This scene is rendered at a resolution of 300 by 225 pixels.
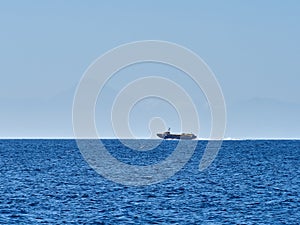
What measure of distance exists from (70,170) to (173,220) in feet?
197

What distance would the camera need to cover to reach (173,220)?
61250 mm


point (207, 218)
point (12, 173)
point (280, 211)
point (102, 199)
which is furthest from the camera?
point (12, 173)

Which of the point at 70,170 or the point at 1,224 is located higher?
the point at 70,170

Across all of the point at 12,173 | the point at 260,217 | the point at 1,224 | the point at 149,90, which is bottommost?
the point at 1,224

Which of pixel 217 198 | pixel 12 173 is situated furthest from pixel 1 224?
pixel 12 173

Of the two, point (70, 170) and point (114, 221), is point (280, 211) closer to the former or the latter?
point (114, 221)

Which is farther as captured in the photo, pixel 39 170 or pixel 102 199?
pixel 39 170

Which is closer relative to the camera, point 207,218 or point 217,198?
point 207,218

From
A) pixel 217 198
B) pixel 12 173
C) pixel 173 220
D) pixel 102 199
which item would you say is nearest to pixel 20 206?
pixel 102 199

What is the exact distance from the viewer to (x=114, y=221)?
60281mm

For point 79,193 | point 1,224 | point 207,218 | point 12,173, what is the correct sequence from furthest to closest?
point 12,173 → point 79,193 → point 207,218 → point 1,224

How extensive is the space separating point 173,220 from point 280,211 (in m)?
11.4

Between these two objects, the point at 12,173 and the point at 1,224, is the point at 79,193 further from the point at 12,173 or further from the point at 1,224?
the point at 12,173

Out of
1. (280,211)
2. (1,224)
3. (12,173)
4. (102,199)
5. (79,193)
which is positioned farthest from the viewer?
(12,173)
